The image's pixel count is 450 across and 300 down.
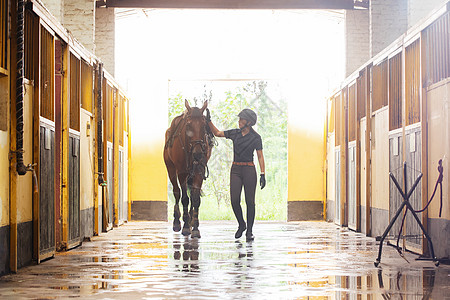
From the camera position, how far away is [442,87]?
8.68m

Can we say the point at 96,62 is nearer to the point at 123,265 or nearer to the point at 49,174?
the point at 49,174

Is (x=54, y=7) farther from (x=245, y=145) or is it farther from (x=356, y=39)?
(x=356, y=39)

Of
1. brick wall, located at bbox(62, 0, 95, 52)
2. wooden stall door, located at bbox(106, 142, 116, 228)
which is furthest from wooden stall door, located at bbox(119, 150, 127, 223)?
brick wall, located at bbox(62, 0, 95, 52)

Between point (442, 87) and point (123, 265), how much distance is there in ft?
12.7

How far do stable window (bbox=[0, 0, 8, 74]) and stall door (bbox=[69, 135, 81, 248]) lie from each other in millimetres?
3391

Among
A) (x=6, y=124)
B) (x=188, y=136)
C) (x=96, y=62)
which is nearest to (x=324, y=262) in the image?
(x=6, y=124)

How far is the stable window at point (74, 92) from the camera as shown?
10.9m

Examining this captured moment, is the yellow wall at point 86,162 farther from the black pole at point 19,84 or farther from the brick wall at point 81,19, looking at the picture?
the black pole at point 19,84

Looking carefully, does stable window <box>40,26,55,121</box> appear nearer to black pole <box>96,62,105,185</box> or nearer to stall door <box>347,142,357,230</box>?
black pole <box>96,62,105,185</box>

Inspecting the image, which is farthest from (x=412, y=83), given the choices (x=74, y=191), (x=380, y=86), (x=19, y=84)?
(x=19, y=84)

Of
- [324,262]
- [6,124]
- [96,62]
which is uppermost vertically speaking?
[96,62]

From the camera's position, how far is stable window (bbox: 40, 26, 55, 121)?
903 centimetres

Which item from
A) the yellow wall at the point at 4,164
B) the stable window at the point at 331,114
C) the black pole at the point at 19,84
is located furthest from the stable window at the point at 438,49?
the stable window at the point at 331,114

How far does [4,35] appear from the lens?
714 cm
